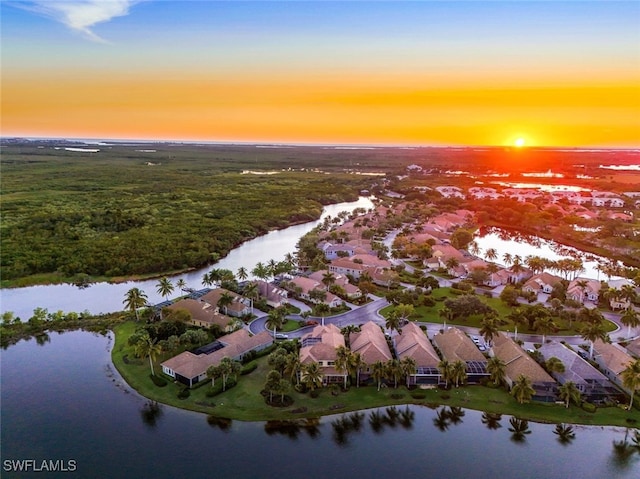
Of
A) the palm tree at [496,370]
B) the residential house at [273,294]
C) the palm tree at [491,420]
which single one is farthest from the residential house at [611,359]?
the residential house at [273,294]

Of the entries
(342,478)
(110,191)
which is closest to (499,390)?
(342,478)

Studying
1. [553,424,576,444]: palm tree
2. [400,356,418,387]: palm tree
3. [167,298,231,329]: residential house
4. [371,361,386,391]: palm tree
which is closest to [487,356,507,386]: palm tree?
[553,424,576,444]: palm tree

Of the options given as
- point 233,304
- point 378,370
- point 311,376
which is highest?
point 233,304

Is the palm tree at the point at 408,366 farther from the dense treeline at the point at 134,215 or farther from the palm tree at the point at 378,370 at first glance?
the dense treeline at the point at 134,215

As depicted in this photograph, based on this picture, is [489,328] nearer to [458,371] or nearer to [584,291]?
[458,371]

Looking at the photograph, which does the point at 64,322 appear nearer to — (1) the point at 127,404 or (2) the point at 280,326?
(1) the point at 127,404

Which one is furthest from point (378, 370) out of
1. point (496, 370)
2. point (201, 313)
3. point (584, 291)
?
point (584, 291)
